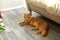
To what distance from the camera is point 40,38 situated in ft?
6.94

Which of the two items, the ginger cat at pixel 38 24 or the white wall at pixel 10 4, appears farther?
the white wall at pixel 10 4

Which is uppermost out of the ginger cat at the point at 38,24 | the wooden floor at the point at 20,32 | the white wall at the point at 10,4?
the white wall at the point at 10,4

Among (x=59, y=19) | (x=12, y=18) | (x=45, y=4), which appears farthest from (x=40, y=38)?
(x=12, y=18)

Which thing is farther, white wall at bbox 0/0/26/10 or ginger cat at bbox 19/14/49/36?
white wall at bbox 0/0/26/10

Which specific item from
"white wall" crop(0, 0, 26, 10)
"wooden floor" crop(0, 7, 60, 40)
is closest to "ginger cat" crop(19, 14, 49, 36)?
"wooden floor" crop(0, 7, 60, 40)

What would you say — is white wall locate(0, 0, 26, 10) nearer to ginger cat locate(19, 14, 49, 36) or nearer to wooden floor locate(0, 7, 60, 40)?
wooden floor locate(0, 7, 60, 40)

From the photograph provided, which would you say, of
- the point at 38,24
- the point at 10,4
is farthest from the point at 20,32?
the point at 10,4

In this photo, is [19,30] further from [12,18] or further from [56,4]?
[56,4]

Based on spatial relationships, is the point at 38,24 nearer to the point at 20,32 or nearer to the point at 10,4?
the point at 20,32

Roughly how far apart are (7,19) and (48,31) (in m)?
1.10

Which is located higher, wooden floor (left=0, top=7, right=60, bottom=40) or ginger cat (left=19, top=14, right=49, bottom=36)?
ginger cat (left=19, top=14, right=49, bottom=36)

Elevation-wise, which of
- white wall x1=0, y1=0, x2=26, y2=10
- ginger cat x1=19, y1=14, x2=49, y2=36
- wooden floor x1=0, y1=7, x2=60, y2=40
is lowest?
wooden floor x1=0, y1=7, x2=60, y2=40

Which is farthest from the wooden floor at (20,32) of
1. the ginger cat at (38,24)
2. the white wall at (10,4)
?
the white wall at (10,4)

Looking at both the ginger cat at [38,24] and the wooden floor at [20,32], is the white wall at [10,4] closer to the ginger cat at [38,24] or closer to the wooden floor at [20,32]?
the wooden floor at [20,32]
